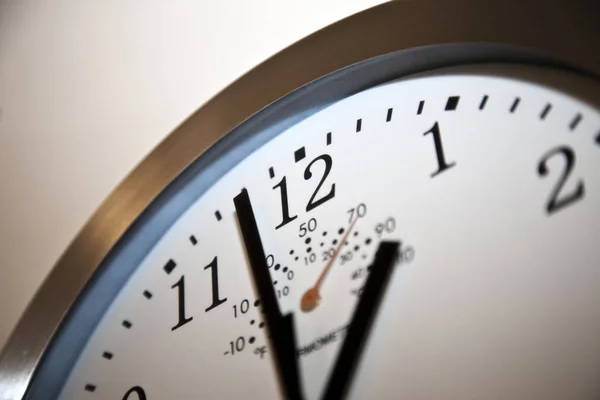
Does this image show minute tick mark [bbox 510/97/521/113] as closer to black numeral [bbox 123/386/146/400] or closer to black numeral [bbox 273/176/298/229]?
black numeral [bbox 273/176/298/229]

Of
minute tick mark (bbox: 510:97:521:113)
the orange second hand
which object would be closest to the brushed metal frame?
minute tick mark (bbox: 510:97:521:113)

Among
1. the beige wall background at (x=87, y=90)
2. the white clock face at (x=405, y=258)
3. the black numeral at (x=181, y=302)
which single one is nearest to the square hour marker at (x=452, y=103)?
the white clock face at (x=405, y=258)

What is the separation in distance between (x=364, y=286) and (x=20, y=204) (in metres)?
0.57

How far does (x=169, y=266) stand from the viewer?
692 mm

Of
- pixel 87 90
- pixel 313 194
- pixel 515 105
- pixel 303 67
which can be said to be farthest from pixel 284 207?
pixel 87 90

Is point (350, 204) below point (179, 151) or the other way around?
below

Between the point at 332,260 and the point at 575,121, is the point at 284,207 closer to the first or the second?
the point at 332,260

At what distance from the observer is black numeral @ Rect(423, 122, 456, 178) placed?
520mm

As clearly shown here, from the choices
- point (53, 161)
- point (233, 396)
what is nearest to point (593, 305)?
point (233, 396)

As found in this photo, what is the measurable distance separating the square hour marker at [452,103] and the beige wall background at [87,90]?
0.74 ft

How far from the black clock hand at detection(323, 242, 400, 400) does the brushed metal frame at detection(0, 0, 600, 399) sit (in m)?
0.17

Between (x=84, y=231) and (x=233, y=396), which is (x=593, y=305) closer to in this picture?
(x=233, y=396)

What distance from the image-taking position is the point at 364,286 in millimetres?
536

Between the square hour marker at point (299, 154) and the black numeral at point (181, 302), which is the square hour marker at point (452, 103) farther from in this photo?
the black numeral at point (181, 302)
